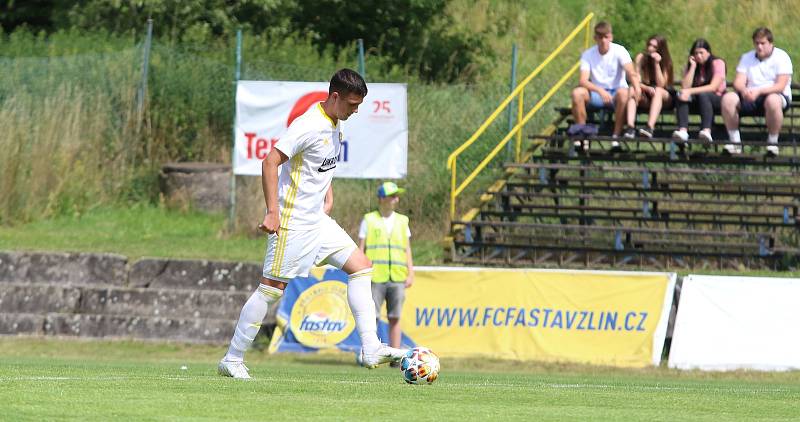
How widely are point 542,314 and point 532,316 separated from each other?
12 cm

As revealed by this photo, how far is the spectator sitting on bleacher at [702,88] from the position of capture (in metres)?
20.3

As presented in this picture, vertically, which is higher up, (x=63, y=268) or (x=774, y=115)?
(x=774, y=115)

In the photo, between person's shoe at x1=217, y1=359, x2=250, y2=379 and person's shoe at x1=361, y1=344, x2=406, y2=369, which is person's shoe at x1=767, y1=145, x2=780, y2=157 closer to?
person's shoe at x1=361, y1=344, x2=406, y2=369

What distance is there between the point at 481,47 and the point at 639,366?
13044 millimetres

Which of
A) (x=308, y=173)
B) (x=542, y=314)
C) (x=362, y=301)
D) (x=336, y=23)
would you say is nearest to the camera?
(x=308, y=173)

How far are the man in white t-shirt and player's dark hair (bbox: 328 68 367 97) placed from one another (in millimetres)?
11336

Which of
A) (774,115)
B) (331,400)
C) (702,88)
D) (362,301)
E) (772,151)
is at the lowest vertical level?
(331,400)

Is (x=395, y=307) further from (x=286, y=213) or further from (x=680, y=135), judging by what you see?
(x=286, y=213)

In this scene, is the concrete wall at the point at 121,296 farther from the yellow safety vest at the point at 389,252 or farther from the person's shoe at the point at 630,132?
the person's shoe at the point at 630,132

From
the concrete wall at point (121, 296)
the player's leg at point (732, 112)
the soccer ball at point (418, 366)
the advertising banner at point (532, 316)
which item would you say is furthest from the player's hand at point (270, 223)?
the player's leg at point (732, 112)

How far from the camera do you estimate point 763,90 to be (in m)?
19.9

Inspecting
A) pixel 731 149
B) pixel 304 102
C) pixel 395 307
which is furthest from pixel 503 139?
pixel 395 307

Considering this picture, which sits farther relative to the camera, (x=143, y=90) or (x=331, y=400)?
(x=143, y=90)

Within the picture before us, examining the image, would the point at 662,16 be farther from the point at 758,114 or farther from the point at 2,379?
the point at 2,379
